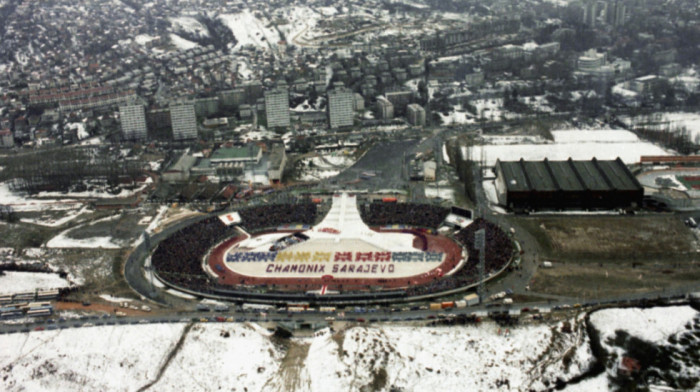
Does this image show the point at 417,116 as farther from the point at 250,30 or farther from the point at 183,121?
the point at 250,30

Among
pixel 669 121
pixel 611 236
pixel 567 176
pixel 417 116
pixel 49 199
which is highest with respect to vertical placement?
pixel 567 176

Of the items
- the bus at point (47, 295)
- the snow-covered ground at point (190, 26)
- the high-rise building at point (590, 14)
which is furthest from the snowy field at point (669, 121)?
the snow-covered ground at point (190, 26)

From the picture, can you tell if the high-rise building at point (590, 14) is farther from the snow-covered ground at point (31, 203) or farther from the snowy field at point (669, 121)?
the snow-covered ground at point (31, 203)

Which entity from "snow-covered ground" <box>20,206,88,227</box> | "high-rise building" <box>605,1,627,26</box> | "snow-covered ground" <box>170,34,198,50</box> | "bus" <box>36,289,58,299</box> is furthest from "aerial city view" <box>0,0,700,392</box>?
"high-rise building" <box>605,1,627,26</box>

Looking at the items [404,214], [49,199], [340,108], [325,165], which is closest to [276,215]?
Answer: [404,214]

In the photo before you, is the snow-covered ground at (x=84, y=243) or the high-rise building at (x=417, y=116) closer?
the snow-covered ground at (x=84, y=243)

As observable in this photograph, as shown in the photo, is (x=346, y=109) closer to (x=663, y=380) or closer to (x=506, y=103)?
(x=506, y=103)

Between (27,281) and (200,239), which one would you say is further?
(200,239)
